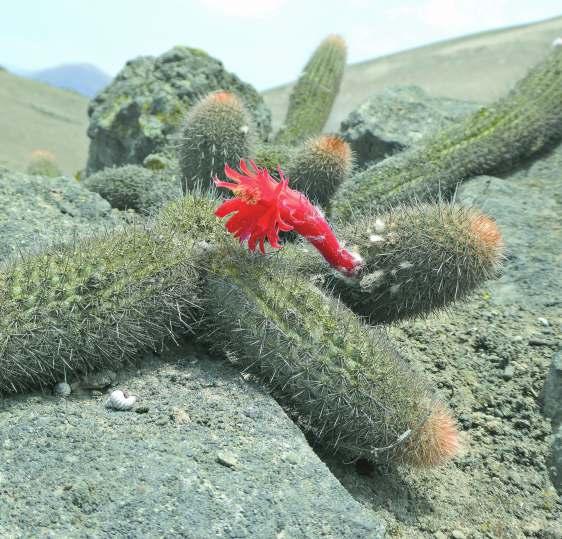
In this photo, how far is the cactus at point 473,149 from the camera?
3.86m

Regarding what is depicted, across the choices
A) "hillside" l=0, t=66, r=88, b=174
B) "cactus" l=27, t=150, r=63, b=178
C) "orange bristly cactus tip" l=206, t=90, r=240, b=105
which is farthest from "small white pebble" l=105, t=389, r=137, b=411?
"hillside" l=0, t=66, r=88, b=174

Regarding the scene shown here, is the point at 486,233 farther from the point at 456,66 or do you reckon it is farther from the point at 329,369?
the point at 456,66

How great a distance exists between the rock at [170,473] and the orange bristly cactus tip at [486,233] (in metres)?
0.91

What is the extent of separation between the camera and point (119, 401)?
6.95ft

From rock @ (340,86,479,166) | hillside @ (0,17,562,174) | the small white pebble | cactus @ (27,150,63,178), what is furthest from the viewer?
hillside @ (0,17,562,174)

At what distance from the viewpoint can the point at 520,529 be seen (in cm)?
220

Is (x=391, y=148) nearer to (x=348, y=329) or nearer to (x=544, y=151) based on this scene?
(x=544, y=151)

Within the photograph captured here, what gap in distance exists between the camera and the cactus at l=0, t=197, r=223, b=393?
2.02m

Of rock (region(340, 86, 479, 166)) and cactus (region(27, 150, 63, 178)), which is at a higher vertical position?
rock (region(340, 86, 479, 166))

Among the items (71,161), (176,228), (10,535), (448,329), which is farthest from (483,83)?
(10,535)

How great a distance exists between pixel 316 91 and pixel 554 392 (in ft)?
11.5

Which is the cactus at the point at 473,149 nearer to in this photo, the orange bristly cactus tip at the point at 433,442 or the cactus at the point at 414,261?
the cactus at the point at 414,261

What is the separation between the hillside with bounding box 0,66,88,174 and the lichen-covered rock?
1.42 metres

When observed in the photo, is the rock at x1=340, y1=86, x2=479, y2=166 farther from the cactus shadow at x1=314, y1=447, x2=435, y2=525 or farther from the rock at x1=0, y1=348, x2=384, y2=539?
the rock at x1=0, y1=348, x2=384, y2=539
